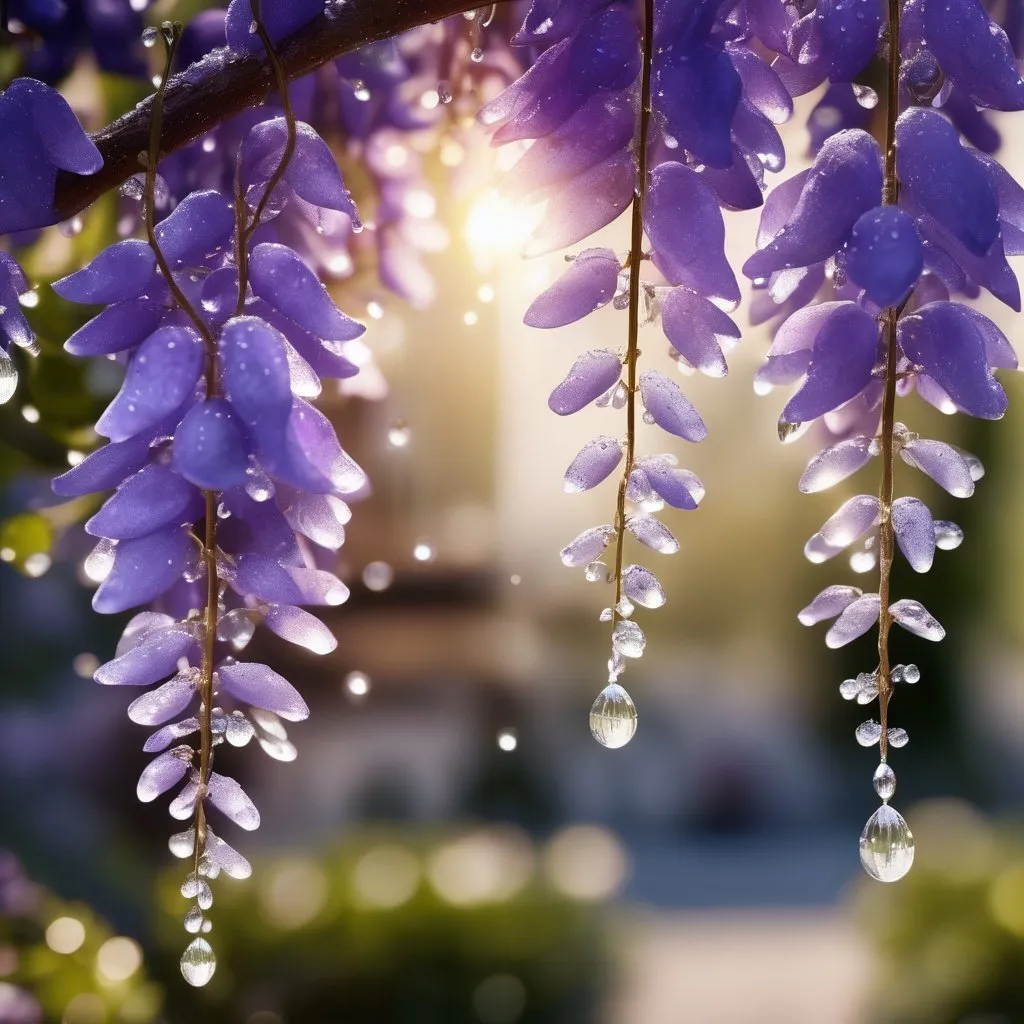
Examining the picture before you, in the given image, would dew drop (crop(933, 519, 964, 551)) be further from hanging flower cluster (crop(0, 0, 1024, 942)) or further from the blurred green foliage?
the blurred green foliage

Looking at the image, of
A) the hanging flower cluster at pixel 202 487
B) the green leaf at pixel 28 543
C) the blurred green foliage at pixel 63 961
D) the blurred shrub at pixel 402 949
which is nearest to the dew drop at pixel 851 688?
the hanging flower cluster at pixel 202 487

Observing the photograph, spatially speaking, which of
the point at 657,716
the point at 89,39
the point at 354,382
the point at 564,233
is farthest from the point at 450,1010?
the point at 657,716

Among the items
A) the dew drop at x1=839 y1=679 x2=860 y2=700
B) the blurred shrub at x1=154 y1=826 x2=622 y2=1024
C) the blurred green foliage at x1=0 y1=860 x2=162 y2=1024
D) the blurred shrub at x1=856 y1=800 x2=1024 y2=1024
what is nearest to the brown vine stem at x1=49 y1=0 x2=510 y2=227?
the dew drop at x1=839 y1=679 x2=860 y2=700

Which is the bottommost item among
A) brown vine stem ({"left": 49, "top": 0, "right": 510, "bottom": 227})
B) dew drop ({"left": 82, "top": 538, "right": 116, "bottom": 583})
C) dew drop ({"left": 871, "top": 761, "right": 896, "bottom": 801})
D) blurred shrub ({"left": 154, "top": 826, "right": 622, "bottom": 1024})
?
blurred shrub ({"left": 154, "top": 826, "right": 622, "bottom": 1024})

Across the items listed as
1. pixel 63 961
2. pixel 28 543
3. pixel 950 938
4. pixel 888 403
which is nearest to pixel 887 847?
pixel 888 403

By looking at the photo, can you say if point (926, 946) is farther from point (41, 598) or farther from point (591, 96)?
point (591, 96)

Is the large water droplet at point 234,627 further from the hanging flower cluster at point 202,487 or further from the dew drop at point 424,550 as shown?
the dew drop at point 424,550

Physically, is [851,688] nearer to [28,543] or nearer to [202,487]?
[202,487]
